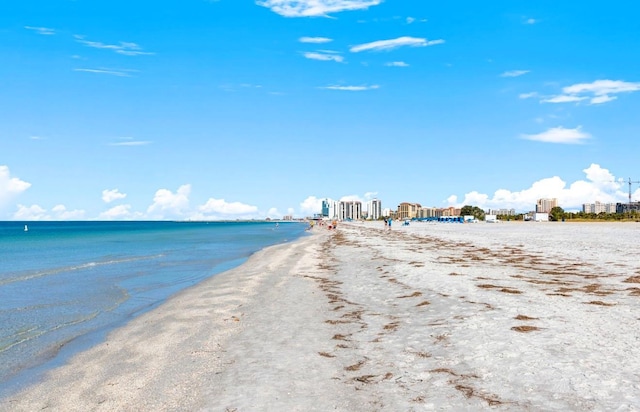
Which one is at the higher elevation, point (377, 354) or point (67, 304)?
point (377, 354)

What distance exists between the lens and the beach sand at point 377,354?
786 cm

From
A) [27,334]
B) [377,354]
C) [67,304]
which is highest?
[377,354]

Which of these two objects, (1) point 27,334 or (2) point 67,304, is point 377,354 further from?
(2) point 67,304

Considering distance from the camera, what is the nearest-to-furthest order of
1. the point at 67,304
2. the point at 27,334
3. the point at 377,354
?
→ the point at 377,354, the point at 27,334, the point at 67,304

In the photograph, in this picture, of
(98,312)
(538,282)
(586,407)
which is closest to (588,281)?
(538,282)

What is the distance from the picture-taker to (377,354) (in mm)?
10336

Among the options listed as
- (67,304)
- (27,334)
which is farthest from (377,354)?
(67,304)

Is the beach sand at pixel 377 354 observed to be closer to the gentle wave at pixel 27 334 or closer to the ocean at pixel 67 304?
the ocean at pixel 67 304

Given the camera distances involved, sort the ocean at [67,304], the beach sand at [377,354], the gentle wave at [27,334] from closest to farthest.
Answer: the beach sand at [377,354], the ocean at [67,304], the gentle wave at [27,334]

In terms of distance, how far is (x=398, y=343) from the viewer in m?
11.1

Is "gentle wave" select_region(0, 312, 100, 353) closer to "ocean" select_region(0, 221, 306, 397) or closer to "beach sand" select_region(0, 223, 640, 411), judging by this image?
"ocean" select_region(0, 221, 306, 397)

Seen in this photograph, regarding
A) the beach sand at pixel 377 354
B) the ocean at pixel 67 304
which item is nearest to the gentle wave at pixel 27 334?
the ocean at pixel 67 304

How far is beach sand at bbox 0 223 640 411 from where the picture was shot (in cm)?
786

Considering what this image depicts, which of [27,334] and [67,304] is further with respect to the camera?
[67,304]
